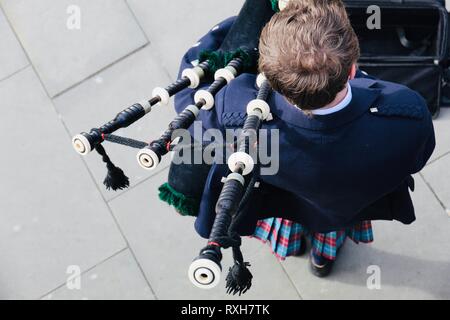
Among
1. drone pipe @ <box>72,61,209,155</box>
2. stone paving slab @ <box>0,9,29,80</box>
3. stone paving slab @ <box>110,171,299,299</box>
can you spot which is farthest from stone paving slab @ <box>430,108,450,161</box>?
stone paving slab @ <box>0,9,29,80</box>

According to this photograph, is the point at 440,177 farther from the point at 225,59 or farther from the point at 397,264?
the point at 225,59

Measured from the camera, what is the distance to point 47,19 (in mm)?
3270

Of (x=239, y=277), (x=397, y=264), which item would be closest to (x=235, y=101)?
(x=239, y=277)

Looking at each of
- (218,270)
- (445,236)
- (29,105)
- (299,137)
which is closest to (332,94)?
(299,137)

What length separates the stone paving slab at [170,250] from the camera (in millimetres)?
2791

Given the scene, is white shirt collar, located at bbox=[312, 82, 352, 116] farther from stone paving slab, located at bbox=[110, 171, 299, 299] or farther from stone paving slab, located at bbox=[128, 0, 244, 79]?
stone paving slab, located at bbox=[128, 0, 244, 79]

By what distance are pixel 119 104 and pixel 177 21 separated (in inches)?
22.3

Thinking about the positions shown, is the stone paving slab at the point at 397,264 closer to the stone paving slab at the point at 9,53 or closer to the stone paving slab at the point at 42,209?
the stone paving slab at the point at 42,209

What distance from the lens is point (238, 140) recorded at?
4.66 feet

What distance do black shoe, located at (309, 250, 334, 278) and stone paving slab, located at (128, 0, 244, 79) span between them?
1.22 meters

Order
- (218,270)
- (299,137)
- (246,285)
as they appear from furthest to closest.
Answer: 1. (246,285)
2. (299,137)
3. (218,270)

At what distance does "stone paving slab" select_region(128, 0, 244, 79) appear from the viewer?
3.16 meters

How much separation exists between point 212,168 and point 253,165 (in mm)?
424
